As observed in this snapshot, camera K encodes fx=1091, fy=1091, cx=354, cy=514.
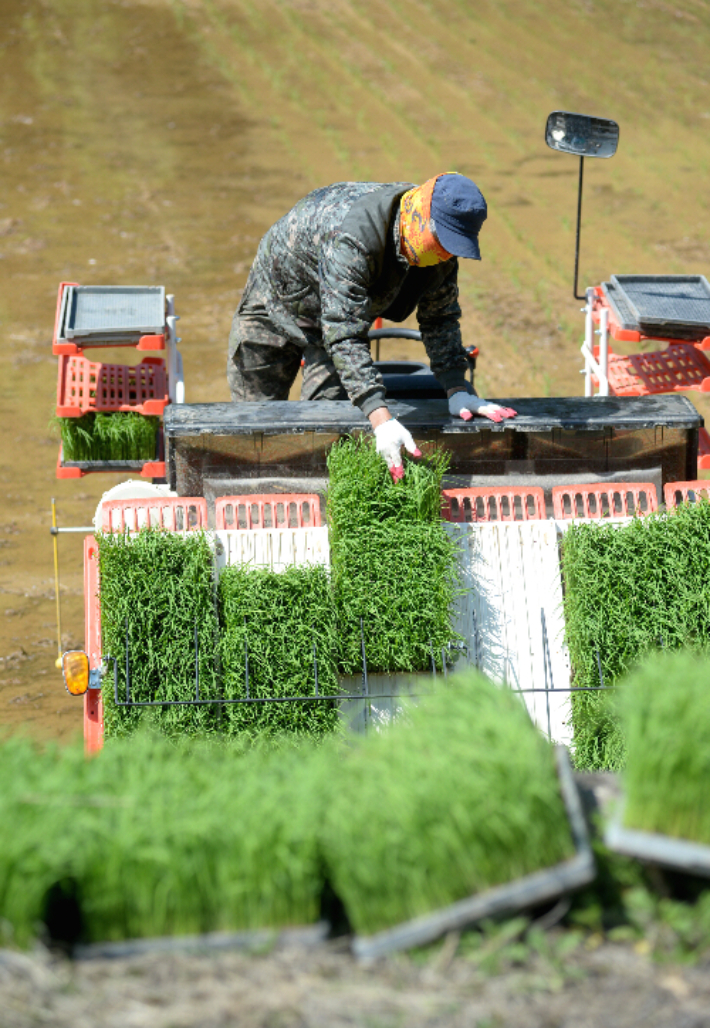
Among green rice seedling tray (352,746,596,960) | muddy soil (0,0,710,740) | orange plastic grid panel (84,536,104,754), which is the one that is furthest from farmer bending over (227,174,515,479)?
muddy soil (0,0,710,740)

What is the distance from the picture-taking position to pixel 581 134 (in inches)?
202

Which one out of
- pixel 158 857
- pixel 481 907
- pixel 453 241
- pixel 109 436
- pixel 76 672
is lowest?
pixel 481 907

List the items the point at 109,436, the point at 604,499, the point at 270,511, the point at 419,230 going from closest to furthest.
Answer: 1. the point at 419,230
2. the point at 270,511
3. the point at 604,499
4. the point at 109,436

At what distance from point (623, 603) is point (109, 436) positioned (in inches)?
104

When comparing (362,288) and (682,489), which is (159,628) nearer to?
(362,288)

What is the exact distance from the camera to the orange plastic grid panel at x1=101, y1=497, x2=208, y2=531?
3.87 meters

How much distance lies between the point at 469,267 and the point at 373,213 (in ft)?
20.4

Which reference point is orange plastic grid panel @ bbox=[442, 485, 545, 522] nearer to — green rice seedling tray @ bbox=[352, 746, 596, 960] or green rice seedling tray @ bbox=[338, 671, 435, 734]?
green rice seedling tray @ bbox=[338, 671, 435, 734]

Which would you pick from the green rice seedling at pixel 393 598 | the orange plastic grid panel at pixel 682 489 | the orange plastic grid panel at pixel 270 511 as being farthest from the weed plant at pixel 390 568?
the orange plastic grid panel at pixel 682 489

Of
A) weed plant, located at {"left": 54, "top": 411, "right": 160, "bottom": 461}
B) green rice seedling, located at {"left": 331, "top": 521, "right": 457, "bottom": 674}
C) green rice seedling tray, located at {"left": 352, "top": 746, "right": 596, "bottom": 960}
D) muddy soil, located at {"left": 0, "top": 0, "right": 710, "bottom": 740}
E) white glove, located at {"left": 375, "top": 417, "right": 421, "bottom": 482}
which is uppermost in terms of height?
muddy soil, located at {"left": 0, "top": 0, "right": 710, "bottom": 740}

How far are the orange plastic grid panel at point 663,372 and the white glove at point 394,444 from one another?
2.16 m

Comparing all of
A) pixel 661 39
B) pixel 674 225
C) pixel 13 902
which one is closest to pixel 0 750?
pixel 13 902

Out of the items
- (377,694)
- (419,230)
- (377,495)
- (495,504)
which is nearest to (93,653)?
(377,694)

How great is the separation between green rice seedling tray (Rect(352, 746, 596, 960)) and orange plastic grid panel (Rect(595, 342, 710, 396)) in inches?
146
